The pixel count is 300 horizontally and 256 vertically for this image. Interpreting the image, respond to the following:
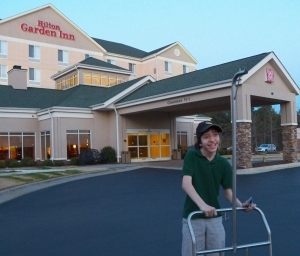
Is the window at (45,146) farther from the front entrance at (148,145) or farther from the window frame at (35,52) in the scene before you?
the window frame at (35,52)

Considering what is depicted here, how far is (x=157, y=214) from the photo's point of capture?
9.28 m

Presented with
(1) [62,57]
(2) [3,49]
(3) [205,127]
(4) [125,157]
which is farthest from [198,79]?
(2) [3,49]

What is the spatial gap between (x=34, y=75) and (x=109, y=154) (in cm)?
2196

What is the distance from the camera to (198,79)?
23.5 metres

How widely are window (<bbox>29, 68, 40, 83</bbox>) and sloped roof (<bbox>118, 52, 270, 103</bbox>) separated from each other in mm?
19929

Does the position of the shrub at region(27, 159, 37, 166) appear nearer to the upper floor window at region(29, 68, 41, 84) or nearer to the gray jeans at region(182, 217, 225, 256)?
the upper floor window at region(29, 68, 41, 84)

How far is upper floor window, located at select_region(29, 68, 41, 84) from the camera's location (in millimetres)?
44500

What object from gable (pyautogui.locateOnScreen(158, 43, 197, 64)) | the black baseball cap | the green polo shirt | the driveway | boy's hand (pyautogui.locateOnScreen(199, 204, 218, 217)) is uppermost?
gable (pyautogui.locateOnScreen(158, 43, 197, 64))

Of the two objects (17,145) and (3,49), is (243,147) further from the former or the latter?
(3,49)

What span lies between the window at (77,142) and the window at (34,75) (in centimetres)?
1997

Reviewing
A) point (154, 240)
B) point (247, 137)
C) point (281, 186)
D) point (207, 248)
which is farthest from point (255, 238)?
point (247, 137)

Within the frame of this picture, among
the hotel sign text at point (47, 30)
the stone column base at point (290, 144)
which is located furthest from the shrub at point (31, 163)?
the hotel sign text at point (47, 30)

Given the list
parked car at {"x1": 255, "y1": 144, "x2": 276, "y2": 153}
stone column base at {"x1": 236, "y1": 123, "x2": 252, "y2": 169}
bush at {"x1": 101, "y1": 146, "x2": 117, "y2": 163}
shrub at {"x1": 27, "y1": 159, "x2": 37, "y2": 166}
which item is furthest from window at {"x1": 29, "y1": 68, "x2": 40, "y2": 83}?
stone column base at {"x1": 236, "y1": 123, "x2": 252, "y2": 169}

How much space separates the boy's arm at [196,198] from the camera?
3.41 meters
